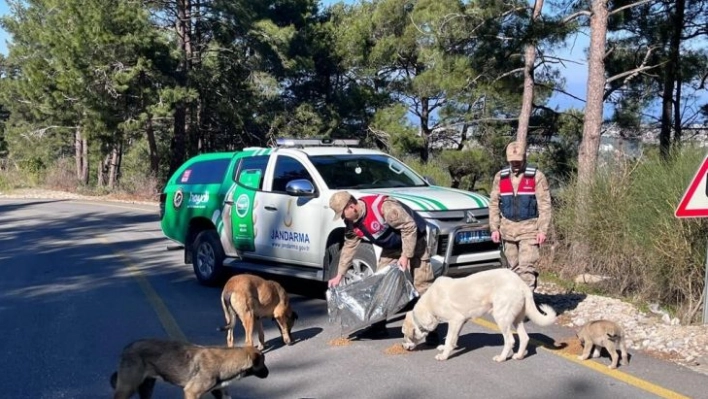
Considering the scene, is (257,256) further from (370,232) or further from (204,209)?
(370,232)

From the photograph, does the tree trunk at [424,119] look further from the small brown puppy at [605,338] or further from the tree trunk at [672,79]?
the small brown puppy at [605,338]

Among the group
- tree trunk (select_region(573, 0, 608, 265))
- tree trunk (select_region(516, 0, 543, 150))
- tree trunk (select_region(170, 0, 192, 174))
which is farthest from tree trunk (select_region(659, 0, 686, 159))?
tree trunk (select_region(170, 0, 192, 174))

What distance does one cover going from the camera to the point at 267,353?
268 inches

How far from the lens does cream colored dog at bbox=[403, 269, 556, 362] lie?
20.2 feet

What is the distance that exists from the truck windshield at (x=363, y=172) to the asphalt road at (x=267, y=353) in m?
1.51

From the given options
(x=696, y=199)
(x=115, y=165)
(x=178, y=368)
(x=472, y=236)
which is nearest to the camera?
(x=178, y=368)

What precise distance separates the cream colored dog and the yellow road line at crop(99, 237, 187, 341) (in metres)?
2.52

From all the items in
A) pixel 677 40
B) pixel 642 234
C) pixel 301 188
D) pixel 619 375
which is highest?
pixel 677 40

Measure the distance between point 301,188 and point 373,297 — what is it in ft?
7.74

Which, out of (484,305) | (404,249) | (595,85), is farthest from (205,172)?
(595,85)

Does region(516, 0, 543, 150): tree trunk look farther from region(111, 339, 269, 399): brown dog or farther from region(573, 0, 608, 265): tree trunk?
region(111, 339, 269, 399): brown dog

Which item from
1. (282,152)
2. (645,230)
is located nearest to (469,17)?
(282,152)

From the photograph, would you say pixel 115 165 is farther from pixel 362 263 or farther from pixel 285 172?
pixel 362 263

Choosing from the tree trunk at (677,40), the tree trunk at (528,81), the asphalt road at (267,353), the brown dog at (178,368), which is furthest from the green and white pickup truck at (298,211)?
the tree trunk at (677,40)
